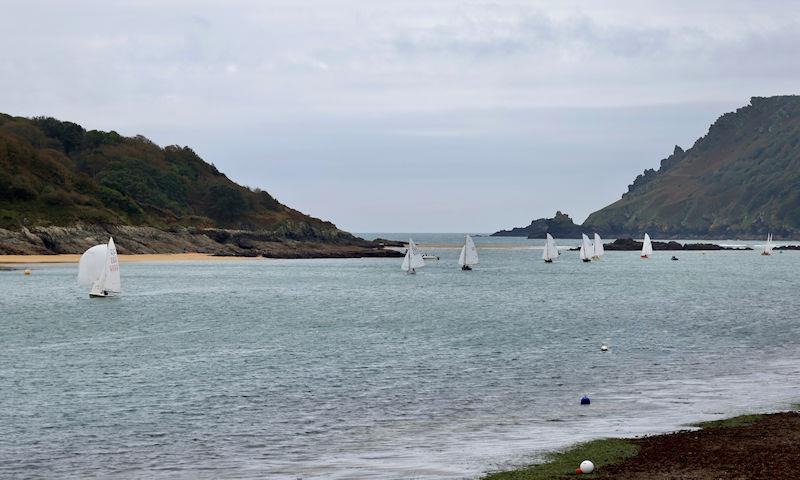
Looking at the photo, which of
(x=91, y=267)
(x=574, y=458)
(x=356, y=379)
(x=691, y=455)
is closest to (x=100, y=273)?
(x=91, y=267)

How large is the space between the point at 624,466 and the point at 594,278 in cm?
12781

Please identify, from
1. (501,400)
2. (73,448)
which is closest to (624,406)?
(501,400)

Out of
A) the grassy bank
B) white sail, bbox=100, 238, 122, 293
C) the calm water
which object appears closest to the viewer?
the grassy bank

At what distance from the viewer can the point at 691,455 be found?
24.4 metres

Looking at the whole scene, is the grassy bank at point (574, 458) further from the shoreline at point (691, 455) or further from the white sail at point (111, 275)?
the white sail at point (111, 275)

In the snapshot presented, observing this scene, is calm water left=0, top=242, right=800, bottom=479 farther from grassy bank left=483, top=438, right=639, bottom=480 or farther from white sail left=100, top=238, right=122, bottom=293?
white sail left=100, top=238, right=122, bottom=293

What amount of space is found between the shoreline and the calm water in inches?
55.4

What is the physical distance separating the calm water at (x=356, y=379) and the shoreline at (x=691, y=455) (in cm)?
141

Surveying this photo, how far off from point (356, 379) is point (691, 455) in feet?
67.4

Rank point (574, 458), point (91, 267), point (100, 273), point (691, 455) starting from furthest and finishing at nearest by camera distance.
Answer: point (100, 273)
point (91, 267)
point (574, 458)
point (691, 455)

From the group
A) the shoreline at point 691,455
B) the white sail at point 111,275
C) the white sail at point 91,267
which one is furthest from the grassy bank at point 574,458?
the white sail at point 111,275

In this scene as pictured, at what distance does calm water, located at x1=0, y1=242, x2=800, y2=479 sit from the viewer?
28.0 m

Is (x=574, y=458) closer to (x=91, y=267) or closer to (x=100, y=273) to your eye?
(x=91, y=267)

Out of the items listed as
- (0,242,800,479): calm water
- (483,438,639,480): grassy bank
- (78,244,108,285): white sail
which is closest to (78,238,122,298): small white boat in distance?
(78,244,108,285): white sail
